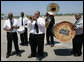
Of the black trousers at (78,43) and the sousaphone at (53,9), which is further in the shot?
the sousaphone at (53,9)

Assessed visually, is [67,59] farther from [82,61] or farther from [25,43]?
[25,43]

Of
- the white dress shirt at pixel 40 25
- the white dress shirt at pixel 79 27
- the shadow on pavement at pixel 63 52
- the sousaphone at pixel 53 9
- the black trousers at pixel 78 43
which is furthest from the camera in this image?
the sousaphone at pixel 53 9

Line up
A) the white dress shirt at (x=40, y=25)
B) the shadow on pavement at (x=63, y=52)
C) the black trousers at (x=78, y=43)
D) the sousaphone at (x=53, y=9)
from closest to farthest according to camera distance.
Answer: the white dress shirt at (x=40, y=25)
the black trousers at (x=78, y=43)
the shadow on pavement at (x=63, y=52)
the sousaphone at (x=53, y=9)

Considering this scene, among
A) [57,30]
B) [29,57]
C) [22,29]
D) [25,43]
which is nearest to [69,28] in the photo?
[57,30]

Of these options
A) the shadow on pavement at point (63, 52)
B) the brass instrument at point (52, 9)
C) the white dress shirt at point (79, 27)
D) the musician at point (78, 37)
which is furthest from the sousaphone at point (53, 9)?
the white dress shirt at point (79, 27)

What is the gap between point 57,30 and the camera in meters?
8.62

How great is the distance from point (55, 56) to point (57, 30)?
1234 mm

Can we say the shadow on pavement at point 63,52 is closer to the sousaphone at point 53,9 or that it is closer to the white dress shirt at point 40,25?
the white dress shirt at point 40,25

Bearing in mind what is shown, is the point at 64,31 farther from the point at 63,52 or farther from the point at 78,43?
the point at 63,52

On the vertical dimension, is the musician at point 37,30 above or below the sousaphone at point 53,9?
below

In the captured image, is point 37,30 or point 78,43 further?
point 78,43

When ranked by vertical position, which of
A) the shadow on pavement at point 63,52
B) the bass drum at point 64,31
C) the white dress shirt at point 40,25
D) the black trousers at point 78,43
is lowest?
the shadow on pavement at point 63,52

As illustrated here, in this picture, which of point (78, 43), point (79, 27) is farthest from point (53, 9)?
point (78, 43)

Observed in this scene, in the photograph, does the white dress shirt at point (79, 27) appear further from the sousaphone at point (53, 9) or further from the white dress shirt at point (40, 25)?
the sousaphone at point (53, 9)
